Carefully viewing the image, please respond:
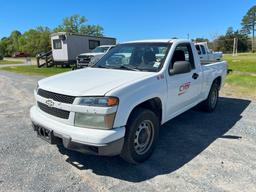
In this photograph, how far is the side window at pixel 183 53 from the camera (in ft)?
14.3

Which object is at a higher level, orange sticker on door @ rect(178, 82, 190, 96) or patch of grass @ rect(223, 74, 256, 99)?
orange sticker on door @ rect(178, 82, 190, 96)

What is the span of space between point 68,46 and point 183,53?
19652 mm

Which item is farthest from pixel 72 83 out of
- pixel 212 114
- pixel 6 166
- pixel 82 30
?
pixel 82 30

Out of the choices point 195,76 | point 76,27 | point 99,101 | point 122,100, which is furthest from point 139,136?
point 76,27

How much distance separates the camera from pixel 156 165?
3.58 m

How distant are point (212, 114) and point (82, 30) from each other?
49792 mm

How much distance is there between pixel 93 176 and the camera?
10.8ft

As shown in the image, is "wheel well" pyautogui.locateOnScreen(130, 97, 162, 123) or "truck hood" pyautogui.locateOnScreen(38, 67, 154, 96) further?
"wheel well" pyautogui.locateOnScreen(130, 97, 162, 123)

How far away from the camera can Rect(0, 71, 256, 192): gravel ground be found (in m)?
3.08

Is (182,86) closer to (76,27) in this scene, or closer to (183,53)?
(183,53)

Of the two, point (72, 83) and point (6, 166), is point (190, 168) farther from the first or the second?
A: point (6, 166)

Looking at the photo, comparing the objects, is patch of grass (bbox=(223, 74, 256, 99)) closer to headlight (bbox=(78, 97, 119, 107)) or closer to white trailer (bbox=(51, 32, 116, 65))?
headlight (bbox=(78, 97, 119, 107))

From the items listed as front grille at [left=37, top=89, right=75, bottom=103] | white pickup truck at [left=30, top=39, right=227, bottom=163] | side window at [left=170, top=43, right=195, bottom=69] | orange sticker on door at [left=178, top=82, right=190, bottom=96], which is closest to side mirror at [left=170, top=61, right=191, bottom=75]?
white pickup truck at [left=30, top=39, right=227, bottom=163]

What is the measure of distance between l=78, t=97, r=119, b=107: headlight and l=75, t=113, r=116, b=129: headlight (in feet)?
0.43
